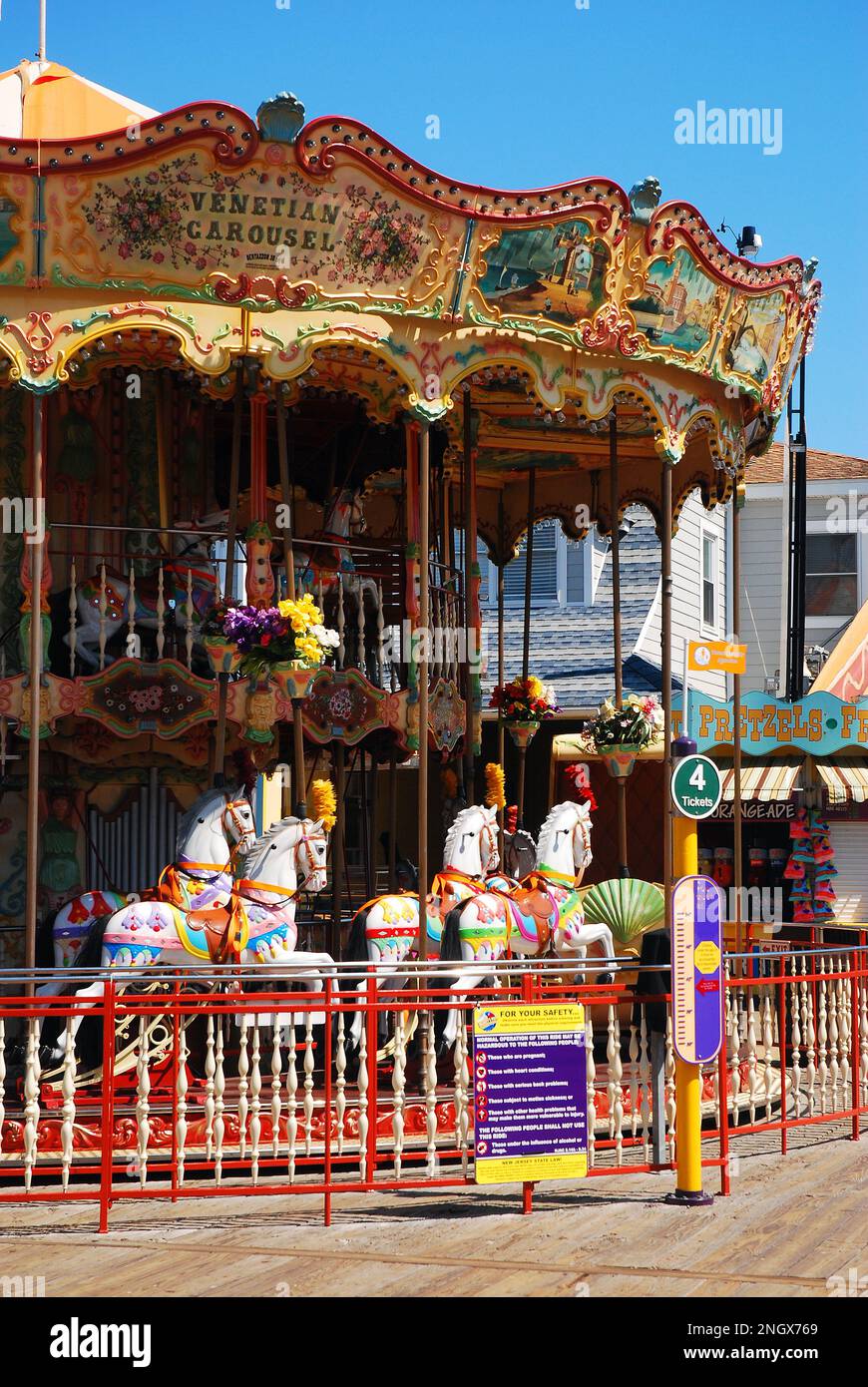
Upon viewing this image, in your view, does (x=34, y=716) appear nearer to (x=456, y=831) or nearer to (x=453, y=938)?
(x=453, y=938)

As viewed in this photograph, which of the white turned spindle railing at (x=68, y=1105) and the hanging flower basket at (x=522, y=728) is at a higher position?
the hanging flower basket at (x=522, y=728)

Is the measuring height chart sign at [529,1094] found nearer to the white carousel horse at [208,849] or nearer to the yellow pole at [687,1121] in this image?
the yellow pole at [687,1121]

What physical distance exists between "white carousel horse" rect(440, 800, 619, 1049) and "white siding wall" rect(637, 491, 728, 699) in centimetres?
1042

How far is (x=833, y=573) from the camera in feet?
98.4

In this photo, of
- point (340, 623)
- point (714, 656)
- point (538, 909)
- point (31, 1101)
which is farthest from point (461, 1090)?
point (340, 623)

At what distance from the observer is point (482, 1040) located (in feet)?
28.0

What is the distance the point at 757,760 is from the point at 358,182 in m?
14.0

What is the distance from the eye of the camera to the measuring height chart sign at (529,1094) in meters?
8.55

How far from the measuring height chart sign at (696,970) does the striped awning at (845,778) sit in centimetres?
1473

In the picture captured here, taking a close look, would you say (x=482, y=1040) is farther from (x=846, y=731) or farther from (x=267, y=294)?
(x=846, y=731)

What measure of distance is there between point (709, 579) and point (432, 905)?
625 inches

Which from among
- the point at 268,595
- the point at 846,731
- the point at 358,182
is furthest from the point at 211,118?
the point at 846,731

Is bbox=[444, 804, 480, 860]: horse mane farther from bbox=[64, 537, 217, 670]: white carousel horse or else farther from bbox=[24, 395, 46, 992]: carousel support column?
bbox=[24, 395, 46, 992]: carousel support column

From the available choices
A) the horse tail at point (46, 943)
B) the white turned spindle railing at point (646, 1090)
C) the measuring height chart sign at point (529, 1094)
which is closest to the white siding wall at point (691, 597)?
the horse tail at point (46, 943)
